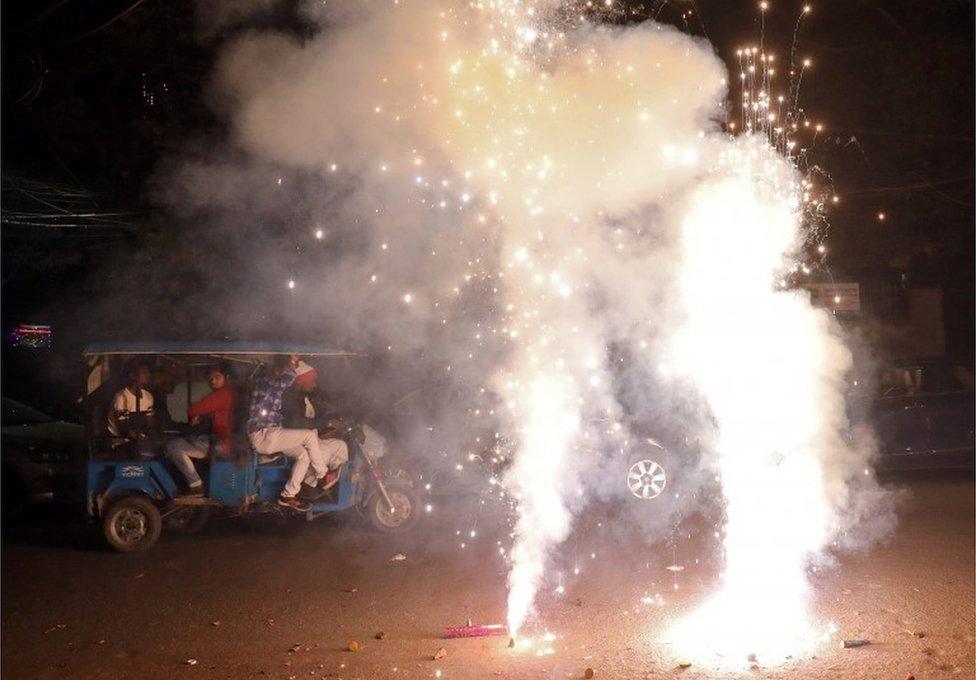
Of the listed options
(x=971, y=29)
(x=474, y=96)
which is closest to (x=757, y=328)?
(x=474, y=96)

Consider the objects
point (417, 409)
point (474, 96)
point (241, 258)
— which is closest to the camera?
point (474, 96)

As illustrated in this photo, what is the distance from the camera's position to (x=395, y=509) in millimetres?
8930

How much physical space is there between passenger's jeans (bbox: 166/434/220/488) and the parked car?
253 cm

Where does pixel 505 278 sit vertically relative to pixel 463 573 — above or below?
above

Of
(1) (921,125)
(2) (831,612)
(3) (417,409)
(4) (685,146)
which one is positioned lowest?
(2) (831,612)

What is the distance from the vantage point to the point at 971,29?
16609 millimetres

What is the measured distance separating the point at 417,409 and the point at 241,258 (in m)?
3.76

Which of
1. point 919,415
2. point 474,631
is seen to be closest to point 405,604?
point 474,631

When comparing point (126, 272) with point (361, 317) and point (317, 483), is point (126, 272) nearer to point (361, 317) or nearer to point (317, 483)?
point (361, 317)

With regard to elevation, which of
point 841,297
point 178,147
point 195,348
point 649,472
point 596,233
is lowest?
point 649,472

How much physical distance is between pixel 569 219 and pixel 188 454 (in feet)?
13.8

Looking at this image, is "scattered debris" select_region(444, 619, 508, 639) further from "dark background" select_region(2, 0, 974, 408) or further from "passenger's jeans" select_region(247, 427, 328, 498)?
"dark background" select_region(2, 0, 974, 408)

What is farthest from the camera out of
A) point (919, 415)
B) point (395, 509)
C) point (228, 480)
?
point (919, 415)

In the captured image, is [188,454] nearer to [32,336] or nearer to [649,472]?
[649,472]
